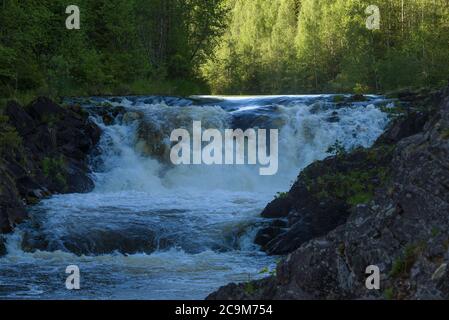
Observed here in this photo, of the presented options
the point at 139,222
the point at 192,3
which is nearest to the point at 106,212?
the point at 139,222

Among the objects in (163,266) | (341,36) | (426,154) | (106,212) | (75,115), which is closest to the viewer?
(426,154)

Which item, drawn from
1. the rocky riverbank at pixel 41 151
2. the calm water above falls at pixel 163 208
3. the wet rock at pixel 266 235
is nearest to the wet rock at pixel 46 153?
the rocky riverbank at pixel 41 151

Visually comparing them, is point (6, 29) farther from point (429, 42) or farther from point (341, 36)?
point (341, 36)

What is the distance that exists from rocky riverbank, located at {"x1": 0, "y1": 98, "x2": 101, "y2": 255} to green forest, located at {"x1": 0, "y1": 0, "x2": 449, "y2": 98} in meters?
3.37

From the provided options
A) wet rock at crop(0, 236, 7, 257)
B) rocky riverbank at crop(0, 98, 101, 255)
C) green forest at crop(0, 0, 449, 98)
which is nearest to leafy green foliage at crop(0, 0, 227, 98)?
Result: green forest at crop(0, 0, 449, 98)

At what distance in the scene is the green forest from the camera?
30938 mm

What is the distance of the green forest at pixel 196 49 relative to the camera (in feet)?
102

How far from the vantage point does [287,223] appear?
609 inches

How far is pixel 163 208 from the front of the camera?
17.9 metres

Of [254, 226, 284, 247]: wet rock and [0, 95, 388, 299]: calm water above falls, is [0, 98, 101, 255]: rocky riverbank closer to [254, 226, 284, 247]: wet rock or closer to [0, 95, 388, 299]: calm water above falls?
[0, 95, 388, 299]: calm water above falls

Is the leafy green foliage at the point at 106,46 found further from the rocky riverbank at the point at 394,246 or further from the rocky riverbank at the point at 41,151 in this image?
the rocky riverbank at the point at 394,246

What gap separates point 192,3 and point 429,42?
61.7 ft

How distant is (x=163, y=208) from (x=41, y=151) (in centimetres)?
666

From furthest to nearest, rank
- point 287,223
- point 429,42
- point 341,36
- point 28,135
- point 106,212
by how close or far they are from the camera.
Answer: point 341,36, point 429,42, point 28,135, point 106,212, point 287,223
